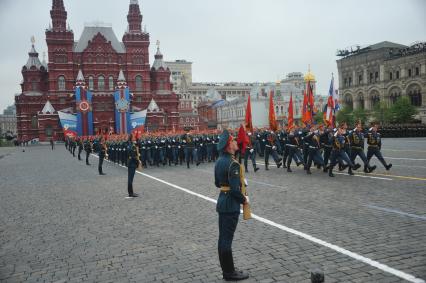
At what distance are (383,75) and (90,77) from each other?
165ft

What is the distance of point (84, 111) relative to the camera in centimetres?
6109

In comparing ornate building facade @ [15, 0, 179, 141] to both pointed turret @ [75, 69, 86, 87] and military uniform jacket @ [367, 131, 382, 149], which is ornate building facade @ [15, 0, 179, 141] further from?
military uniform jacket @ [367, 131, 382, 149]

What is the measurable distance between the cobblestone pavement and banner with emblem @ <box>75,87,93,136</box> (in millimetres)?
50948

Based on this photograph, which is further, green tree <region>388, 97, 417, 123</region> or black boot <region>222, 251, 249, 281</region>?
green tree <region>388, 97, 417, 123</region>

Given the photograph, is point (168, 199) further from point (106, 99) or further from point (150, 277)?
point (106, 99)

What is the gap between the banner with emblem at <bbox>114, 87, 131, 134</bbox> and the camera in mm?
60906

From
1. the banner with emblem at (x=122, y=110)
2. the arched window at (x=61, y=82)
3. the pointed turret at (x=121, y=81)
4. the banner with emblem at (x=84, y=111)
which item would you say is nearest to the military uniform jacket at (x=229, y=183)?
the banner with emblem at (x=122, y=110)

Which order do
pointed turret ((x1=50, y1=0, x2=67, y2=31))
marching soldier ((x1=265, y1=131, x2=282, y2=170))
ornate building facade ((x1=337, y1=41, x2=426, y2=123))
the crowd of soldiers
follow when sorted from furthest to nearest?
pointed turret ((x1=50, y1=0, x2=67, y2=31)) < ornate building facade ((x1=337, y1=41, x2=426, y2=123)) < marching soldier ((x1=265, y1=131, x2=282, y2=170)) < the crowd of soldiers

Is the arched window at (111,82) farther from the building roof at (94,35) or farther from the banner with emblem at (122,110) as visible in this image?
the building roof at (94,35)

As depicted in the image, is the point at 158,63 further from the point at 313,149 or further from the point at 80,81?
the point at 313,149

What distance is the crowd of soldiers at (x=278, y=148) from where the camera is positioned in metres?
13.8

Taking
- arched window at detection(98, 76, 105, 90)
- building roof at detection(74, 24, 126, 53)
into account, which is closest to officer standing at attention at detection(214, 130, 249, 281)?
arched window at detection(98, 76, 105, 90)

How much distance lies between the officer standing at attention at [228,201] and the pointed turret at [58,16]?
6886 cm

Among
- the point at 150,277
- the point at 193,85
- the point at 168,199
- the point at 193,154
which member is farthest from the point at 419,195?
Answer: the point at 193,85
